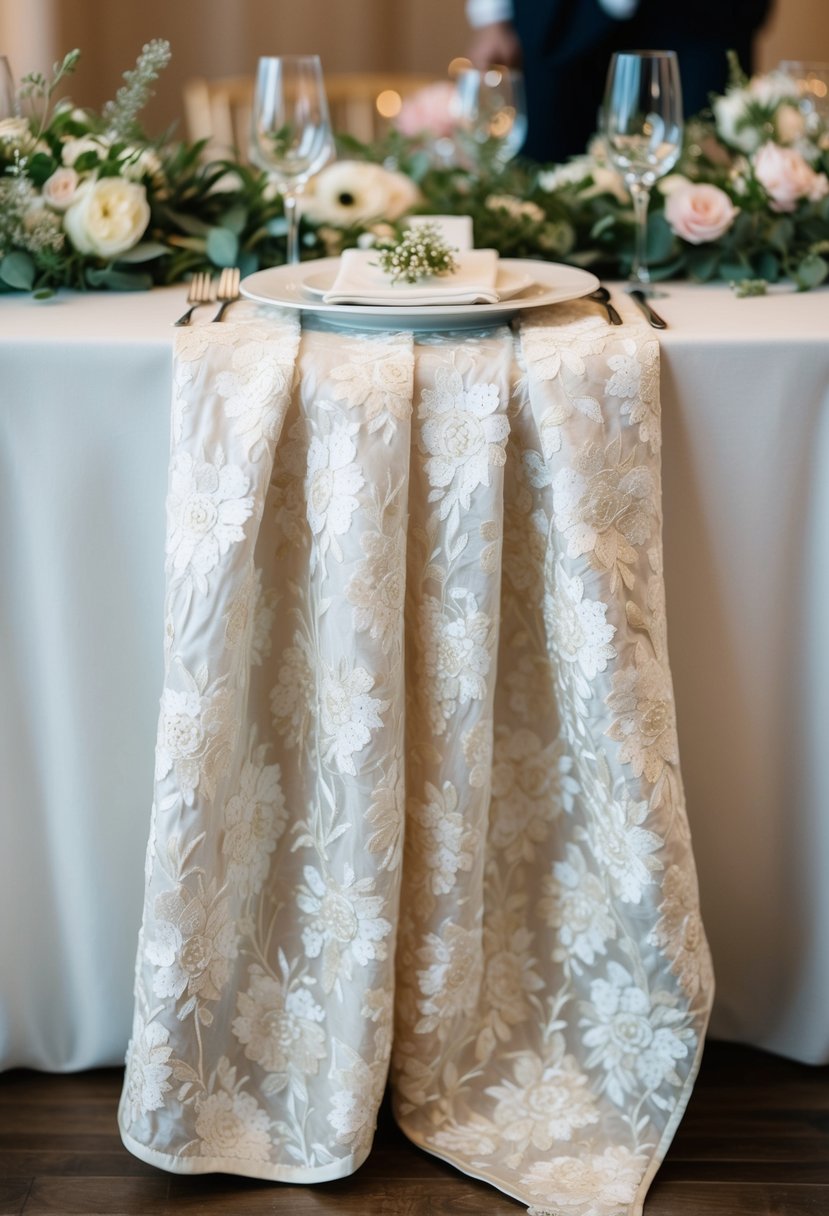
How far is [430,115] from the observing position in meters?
1.91

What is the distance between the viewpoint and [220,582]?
1.02m

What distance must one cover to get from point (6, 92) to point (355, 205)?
0.41m

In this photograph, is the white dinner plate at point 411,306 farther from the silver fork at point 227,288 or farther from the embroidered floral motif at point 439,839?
the embroidered floral motif at point 439,839

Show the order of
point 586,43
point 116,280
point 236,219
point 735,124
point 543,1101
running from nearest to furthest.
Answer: point 543,1101, point 116,280, point 236,219, point 735,124, point 586,43

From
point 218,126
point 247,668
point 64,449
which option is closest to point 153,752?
point 247,668

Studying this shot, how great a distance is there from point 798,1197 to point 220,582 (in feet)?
2.62

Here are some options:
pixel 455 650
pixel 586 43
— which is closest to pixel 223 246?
pixel 455 650

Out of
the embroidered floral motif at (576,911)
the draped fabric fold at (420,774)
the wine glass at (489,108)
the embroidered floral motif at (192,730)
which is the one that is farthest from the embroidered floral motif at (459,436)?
the wine glass at (489,108)

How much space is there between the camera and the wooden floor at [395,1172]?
116 cm

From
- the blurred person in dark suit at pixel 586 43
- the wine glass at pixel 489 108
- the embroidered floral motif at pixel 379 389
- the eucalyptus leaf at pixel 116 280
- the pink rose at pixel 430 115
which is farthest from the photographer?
the blurred person in dark suit at pixel 586 43

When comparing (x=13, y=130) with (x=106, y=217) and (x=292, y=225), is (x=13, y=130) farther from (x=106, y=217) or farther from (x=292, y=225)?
(x=292, y=225)

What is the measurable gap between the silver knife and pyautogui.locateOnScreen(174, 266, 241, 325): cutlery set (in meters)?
0.40

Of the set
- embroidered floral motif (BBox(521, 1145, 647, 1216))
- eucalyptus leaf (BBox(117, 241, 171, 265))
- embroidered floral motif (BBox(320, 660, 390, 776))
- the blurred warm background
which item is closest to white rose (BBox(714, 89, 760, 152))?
eucalyptus leaf (BBox(117, 241, 171, 265))

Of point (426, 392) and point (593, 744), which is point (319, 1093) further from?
point (426, 392)
